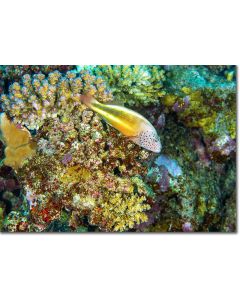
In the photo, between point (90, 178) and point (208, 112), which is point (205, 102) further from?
point (90, 178)

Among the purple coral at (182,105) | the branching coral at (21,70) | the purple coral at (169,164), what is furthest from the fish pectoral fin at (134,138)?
the branching coral at (21,70)

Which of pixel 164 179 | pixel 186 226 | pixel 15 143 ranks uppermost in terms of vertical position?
pixel 15 143

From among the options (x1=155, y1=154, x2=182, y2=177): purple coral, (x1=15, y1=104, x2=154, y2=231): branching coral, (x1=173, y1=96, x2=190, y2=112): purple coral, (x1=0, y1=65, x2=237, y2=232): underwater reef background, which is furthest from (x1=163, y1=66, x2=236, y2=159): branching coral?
(x1=15, y1=104, x2=154, y2=231): branching coral

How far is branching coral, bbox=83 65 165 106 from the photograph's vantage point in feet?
9.84

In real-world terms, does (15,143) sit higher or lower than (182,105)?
lower

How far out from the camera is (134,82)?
10.2 feet

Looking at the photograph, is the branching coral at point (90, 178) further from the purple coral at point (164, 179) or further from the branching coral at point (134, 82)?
the branching coral at point (134, 82)

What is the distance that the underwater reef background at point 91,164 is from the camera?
9.36 feet

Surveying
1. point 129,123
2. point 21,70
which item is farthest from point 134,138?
point 21,70

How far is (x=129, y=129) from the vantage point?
2.75 m

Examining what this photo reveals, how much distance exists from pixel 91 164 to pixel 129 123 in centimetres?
51

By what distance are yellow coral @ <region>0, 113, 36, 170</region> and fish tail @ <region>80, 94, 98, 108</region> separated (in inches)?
23.8
